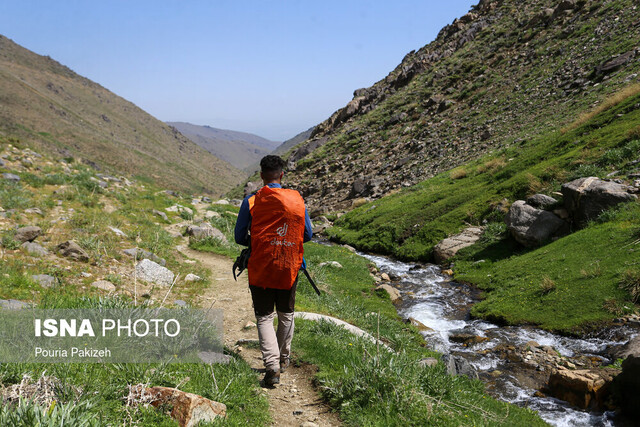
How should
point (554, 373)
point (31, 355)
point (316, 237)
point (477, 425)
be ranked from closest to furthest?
point (31, 355) → point (477, 425) → point (554, 373) → point (316, 237)

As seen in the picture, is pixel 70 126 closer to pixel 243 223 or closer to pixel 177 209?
pixel 177 209

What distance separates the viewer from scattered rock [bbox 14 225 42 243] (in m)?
10.3

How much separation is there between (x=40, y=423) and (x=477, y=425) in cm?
550

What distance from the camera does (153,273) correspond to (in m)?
11.6

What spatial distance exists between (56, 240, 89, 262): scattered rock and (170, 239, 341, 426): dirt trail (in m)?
3.59

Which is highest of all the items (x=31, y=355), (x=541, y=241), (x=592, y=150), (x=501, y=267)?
(x=592, y=150)

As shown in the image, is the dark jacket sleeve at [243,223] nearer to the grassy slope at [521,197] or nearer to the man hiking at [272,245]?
the man hiking at [272,245]

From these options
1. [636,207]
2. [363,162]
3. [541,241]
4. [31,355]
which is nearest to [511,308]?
[541,241]

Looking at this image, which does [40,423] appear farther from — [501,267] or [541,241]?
[541,241]

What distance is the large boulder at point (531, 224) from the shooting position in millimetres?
16859

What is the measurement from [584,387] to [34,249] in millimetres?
14152

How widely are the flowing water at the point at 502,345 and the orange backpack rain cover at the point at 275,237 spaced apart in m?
6.57

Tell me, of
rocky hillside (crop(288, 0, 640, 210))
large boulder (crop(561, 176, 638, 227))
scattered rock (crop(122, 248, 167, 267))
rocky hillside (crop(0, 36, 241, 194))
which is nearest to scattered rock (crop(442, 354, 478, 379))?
scattered rock (crop(122, 248, 167, 267))

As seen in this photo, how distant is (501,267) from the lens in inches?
666
